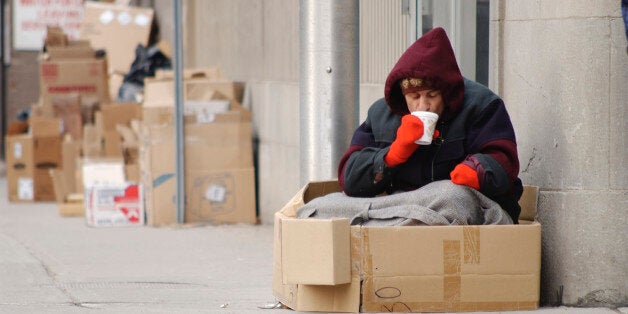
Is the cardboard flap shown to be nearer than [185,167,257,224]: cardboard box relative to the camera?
Yes

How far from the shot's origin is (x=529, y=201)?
16.6 ft

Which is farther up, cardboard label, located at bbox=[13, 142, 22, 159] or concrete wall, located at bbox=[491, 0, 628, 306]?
concrete wall, located at bbox=[491, 0, 628, 306]

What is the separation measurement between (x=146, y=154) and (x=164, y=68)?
4.56 m

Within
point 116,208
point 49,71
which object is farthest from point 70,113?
point 116,208

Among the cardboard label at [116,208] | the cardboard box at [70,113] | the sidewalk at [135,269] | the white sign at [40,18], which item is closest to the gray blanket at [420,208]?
the sidewalk at [135,269]

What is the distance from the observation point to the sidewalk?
17.7 feet

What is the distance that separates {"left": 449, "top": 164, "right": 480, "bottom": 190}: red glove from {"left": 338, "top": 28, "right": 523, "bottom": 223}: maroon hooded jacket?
0.03m

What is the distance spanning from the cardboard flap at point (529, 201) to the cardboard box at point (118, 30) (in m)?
10.5

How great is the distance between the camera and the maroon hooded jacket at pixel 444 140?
464 centimetres

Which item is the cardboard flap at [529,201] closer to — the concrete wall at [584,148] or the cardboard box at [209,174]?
the concrete wall at [584,148]

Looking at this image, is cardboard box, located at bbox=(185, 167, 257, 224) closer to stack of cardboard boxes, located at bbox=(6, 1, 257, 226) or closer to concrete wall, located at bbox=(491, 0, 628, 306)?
stack of cardboard boxes, located at bbox=(6, 1, 257, 226)

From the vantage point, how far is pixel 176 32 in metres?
9.26

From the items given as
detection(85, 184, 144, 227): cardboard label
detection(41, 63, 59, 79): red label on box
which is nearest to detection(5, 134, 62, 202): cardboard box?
detection(41, 63, 59, 79): red label on box

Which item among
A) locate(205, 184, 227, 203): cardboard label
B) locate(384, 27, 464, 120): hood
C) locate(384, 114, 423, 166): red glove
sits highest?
locate(384, 27, 464, 120): hood
